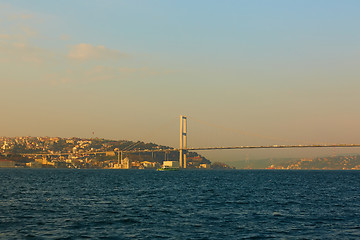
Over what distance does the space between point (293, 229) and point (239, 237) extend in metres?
4.81

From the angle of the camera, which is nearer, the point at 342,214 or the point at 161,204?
the point at 342,214

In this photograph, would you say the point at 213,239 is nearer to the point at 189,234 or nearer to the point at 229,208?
the point at 189,234

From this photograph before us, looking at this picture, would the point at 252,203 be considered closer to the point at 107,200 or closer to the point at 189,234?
the point at 107,200

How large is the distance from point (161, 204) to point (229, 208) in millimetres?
6929

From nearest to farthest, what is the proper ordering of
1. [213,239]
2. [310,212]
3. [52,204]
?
[213,239], [310,212], [52,204]

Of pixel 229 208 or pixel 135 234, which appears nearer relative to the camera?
→ pixel 135 234

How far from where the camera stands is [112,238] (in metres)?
23.0

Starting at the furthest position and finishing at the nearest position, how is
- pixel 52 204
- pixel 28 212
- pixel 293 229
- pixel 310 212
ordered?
pixel 52 204 → pixel 310 212 → pixel 28 212 → pixel 293 229

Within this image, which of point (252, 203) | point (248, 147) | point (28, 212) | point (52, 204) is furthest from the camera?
point (248, 147)

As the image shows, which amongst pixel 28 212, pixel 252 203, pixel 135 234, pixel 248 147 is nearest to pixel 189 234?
pixel 135 234

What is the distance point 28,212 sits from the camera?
1278 inches

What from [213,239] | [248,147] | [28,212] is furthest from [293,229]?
[248,147]

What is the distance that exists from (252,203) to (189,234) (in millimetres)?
18480

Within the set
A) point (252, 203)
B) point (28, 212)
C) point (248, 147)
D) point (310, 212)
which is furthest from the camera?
point (248, 147)
